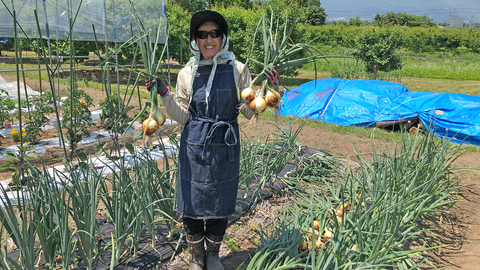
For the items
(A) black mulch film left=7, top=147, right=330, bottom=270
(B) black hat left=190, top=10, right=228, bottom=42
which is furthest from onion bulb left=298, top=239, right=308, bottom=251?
(B) black hat left=190, top=10, right=228, bottom=42

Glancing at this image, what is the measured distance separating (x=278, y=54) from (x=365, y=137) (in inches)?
157

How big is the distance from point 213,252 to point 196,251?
0.31 ft

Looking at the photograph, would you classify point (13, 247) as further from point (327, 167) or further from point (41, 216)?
point (327, 167)

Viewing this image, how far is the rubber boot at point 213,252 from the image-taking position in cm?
175

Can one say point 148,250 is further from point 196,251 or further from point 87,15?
point 87,15

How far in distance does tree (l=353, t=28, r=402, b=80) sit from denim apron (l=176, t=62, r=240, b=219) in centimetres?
1022

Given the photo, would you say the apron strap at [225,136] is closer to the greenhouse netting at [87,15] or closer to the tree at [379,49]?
the greenhouse netting at [87,15]

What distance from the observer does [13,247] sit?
1.94 metres

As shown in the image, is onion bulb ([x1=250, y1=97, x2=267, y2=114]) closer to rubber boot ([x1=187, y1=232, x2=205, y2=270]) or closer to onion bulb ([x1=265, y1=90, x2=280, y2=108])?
onion bulb ([x1=265, y1=90, x2=280, y2=108])

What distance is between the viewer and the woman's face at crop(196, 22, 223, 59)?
1.56 m

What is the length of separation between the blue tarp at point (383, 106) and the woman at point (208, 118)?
3498mm

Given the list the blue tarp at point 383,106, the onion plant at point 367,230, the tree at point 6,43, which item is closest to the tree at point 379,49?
the blue tarp at point 383,106

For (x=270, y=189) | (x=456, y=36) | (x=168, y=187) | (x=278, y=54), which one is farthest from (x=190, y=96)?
(x=456, y=36)

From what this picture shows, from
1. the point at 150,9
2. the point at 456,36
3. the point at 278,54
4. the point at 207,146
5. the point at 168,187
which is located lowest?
the point at 168,187
